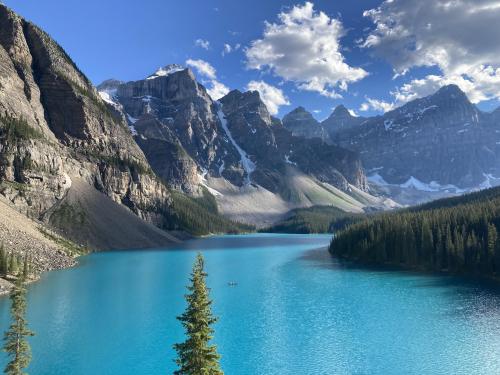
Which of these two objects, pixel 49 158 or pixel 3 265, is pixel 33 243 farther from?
pixel 49 158

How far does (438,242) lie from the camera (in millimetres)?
112688

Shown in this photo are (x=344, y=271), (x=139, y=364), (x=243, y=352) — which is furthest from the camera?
(x=344, y=271)

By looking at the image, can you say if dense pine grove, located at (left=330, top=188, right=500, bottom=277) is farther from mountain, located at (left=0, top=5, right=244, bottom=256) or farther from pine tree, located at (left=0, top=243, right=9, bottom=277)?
pine tree, located at (left=0, top=243, right=9, bottom=277)

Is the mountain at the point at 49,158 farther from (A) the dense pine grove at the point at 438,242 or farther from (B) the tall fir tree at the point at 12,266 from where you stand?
(A) the dense pine grove at the point at 438,242

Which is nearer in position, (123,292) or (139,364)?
(139,364)

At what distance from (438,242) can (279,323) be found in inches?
2746

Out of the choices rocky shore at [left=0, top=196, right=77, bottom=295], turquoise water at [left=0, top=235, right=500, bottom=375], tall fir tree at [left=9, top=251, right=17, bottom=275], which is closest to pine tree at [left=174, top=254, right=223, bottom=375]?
turquoise water at [left=0, top=235, right=500, bottom=375]

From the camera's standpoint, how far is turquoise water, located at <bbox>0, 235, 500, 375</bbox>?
4397 centimetres

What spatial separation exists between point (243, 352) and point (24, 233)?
75.3m

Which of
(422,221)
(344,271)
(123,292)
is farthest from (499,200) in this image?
(123,292)

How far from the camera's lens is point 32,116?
175m

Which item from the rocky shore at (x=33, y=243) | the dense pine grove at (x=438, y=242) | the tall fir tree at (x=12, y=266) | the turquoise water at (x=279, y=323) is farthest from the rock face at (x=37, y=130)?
the dense pine grove at (x=438, y=242)

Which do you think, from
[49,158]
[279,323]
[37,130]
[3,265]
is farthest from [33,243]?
[37,130]

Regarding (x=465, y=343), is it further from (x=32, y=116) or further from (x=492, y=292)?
(x=32, y=116)
